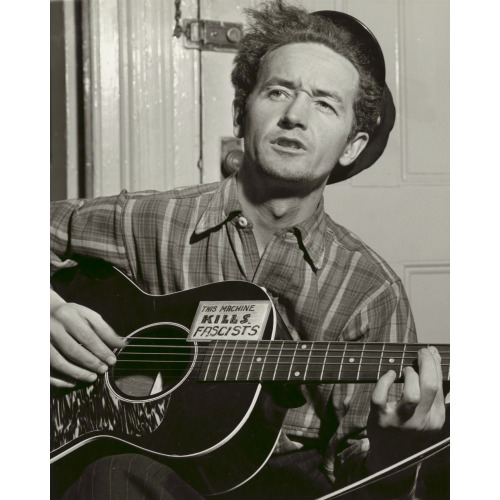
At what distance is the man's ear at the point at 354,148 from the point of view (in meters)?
1.32

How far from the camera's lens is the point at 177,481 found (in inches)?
49.4

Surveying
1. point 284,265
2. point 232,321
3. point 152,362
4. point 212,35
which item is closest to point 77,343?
point 152,362

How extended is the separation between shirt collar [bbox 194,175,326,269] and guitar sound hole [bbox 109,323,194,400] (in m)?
0.20

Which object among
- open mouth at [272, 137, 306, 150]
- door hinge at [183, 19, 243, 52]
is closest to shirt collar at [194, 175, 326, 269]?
open mouth at [272, 137, 306, 150]

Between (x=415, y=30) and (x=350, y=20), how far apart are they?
13 centimetres

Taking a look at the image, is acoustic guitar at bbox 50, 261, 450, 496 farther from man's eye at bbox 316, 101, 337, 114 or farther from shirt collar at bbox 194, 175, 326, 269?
man's eye at bbox 316, 101, 337, 114

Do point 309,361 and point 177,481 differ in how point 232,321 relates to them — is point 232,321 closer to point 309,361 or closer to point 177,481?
point 309,361

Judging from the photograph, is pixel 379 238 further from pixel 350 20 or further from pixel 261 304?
pixel 350 20

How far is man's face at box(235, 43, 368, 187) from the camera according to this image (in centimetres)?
128

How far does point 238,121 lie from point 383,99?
0.88 feet

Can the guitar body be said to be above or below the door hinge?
below
